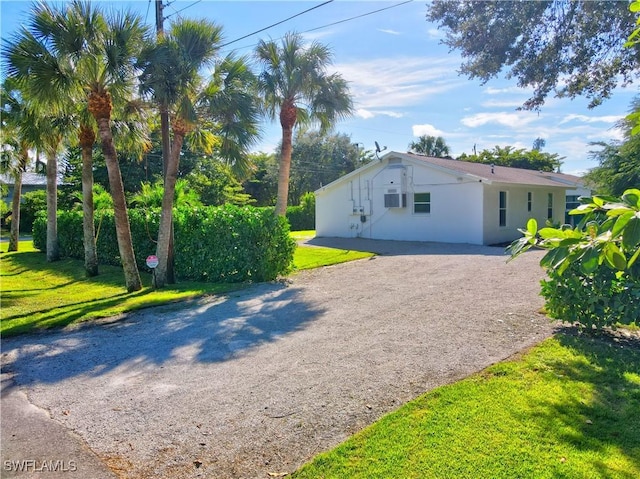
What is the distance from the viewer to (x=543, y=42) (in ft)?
30.3

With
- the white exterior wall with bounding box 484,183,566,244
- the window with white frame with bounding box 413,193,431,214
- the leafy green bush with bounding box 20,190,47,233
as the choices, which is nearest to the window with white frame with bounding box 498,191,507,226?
the white exterior wall with bounding box 484,183,566,244

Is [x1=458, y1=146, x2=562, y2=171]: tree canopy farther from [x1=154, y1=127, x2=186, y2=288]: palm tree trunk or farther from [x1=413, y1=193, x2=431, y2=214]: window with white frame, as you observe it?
[x1=154, y1=127, x2=186, y2=288]: palm tree trunk

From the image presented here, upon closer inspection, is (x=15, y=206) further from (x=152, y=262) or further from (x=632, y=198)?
(x=632, y=198)

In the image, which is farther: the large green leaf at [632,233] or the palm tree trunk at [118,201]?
the palm tree trunk at [118,201]

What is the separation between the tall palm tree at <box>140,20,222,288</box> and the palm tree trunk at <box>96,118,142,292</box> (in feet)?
2.21

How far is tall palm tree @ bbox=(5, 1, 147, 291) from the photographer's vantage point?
8664 millimetres

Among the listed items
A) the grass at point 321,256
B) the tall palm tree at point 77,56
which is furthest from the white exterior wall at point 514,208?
the tall palm tree at point 77,56

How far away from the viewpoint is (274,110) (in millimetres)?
13953

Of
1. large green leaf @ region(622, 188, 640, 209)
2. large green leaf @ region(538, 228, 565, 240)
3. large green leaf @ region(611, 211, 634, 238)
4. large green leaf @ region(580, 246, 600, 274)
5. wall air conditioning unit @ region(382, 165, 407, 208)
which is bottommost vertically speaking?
large green leaf @ region(580, 246, 600, 274)

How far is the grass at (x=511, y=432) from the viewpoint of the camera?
3.01 m

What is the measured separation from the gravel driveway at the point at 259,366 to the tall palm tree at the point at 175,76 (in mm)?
3084

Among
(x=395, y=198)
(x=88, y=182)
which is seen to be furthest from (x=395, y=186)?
(x=88, y=182)

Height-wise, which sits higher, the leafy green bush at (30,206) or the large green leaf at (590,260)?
the leafy green bush at (30,206)

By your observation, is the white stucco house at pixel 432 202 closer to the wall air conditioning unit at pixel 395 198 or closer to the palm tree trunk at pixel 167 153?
the wall air conditioning unit at pixel 395 198
